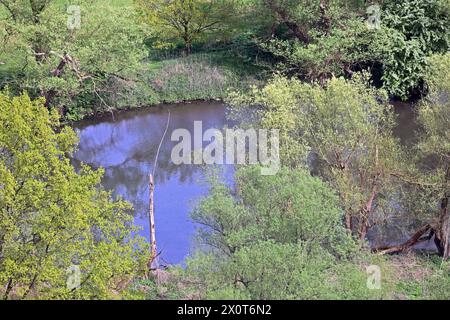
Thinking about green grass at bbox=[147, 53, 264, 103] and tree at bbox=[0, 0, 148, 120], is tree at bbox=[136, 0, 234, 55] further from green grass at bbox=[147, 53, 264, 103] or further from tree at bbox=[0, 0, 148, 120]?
tree at bbox=[0, 0, 148, 120]

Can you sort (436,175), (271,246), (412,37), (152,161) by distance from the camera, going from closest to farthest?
1. (271,246)
2. (436,175)
3. (152,161)
4. (412,37)

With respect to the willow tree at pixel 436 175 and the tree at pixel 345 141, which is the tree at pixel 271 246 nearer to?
the tree at pixel 345 141

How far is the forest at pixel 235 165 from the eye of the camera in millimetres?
19641

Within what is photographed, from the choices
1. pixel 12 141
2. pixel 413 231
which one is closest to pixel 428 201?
pixel 413 231

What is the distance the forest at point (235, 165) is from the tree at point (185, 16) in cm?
9

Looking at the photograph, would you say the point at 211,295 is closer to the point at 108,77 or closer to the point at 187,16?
the point at 108,77

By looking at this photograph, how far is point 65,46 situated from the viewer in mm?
36656

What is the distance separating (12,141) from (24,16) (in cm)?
1968

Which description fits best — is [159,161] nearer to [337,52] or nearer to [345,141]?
[337,52]

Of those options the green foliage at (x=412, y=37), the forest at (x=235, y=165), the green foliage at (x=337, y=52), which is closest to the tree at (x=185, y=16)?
the forest at (x=235, y=165)

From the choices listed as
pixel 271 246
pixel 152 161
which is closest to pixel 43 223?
pixel 271 246

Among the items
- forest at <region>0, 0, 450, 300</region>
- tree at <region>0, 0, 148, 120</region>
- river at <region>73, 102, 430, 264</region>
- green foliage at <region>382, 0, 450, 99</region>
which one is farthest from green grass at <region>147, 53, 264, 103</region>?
green foliage at <region>382, 0, 450, 99</region>

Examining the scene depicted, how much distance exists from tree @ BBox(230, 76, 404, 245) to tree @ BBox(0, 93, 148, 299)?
8.26 metres

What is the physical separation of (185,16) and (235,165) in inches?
809
